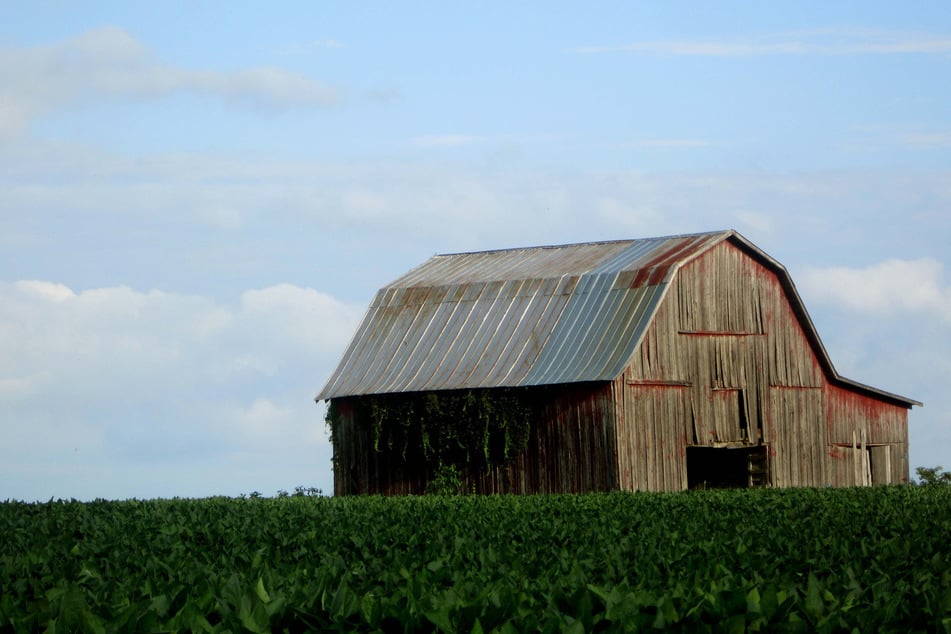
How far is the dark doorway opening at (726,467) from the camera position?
3303 cm

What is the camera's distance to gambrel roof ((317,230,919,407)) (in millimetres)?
30906

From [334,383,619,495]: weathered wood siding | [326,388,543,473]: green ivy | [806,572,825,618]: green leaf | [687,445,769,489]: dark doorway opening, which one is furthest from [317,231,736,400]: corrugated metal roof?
[806,572,825,618]: green leaf

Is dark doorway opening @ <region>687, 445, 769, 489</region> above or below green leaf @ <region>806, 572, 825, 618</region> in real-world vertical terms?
above

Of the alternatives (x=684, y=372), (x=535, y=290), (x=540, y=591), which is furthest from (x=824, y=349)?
(x=540, y=591)

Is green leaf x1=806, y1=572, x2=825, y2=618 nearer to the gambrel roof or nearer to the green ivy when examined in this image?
the gambrel roof

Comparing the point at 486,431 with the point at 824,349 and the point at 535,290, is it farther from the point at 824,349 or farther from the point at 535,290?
the point at 824,349

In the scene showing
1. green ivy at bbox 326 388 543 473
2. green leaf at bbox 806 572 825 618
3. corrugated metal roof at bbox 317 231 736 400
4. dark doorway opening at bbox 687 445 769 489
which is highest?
corrugated metal roof at bbox 317 231 736 400

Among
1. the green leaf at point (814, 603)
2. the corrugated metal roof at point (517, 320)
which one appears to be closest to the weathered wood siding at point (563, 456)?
the corrugated metal roof at point (517, 320)

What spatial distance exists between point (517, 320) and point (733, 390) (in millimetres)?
5771

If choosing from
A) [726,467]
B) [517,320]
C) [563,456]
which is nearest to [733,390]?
[726,467]

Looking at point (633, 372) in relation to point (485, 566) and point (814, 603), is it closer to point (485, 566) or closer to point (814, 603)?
point (485, 566)

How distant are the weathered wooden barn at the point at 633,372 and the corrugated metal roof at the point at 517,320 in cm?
5

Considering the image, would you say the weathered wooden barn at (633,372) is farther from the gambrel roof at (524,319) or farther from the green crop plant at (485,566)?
the green crop plant at (485,566)

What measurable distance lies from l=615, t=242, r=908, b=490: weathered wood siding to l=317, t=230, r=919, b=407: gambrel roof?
0.54 m
